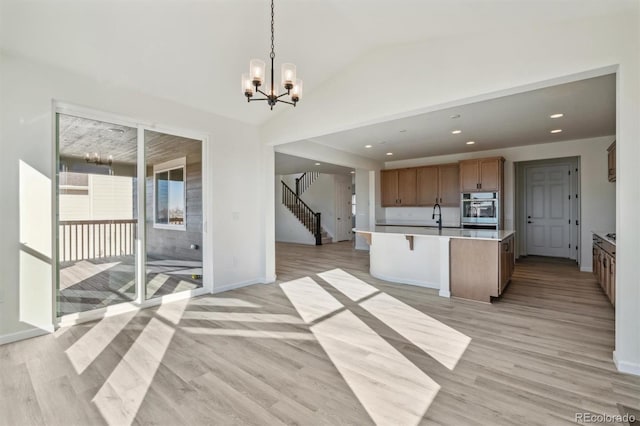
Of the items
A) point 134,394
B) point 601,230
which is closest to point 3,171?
point 134,394

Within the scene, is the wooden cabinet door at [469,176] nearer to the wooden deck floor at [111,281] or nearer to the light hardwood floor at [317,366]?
the light hardwood floor at [317,366]

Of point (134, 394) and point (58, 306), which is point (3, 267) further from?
point (134, 394)

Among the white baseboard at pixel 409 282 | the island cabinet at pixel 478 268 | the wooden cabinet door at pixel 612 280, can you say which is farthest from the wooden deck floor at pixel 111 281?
the wooden cabinet door at pixel 612 280

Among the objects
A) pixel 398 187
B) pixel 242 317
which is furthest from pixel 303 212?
pixel 242 317

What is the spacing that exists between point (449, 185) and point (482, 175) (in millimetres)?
882

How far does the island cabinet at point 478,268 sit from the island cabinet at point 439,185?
10.3 feet

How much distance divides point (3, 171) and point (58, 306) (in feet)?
4.85

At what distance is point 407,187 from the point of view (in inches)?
320

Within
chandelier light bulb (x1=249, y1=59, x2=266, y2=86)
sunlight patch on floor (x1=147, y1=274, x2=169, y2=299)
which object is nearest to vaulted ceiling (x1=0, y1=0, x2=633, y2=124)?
chandelier light bulb (x1=249, y1=59, x2=266, y2=86)

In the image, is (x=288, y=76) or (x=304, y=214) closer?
(x=288, y=76)

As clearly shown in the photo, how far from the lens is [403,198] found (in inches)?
323

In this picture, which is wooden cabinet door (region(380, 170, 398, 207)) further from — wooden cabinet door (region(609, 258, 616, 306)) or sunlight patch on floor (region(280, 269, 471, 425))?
wooden cabinet door (region(609, 258, 616, 306))

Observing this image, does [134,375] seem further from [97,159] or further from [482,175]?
[482,175]

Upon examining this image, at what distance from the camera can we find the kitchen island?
13.2 feet
